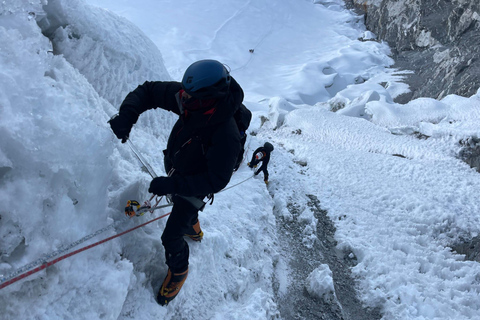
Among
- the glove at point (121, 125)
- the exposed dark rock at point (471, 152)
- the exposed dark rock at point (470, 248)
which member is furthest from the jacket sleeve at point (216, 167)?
the exposed dark rock at point (471, 152)

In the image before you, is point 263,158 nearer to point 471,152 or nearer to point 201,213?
point 201,213

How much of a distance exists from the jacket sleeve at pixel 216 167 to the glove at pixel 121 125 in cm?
78

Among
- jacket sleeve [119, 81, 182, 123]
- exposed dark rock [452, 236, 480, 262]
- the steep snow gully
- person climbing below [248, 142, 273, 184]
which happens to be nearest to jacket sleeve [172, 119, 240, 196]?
jacket sleeve [119, 81, 182, 123]

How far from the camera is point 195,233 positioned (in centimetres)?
394

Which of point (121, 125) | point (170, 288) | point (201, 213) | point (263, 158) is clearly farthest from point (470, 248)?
point (121, 125)

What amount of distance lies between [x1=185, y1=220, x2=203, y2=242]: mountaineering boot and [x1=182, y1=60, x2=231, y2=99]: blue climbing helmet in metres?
1.85

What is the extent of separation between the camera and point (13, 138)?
2.21 m

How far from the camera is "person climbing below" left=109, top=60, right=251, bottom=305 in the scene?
8.47 feet

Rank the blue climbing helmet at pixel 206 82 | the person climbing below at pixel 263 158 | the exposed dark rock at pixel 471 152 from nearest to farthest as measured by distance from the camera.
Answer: the blue climbing helmet at pixel 206 82 < the person climbing below at pixel 263 158 < the exposed dark rock at pixel 471 152

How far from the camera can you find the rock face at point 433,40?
23844mm

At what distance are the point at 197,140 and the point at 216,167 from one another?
1.07 ft

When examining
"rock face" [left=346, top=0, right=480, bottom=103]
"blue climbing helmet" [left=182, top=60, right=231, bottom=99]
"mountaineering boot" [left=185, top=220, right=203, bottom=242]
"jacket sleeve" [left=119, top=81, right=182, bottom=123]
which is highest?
"blue climbing helmet" [left=182, top=60, right=231, bottom=99]

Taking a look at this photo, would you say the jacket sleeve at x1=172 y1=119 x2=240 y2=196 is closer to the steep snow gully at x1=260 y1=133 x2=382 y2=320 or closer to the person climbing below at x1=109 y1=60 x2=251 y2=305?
the person climbing below at x1=109 y1=60 x2=251 y2=305

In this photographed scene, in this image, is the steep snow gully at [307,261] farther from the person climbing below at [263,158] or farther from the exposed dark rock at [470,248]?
the exposed dark rock at [470,248]
